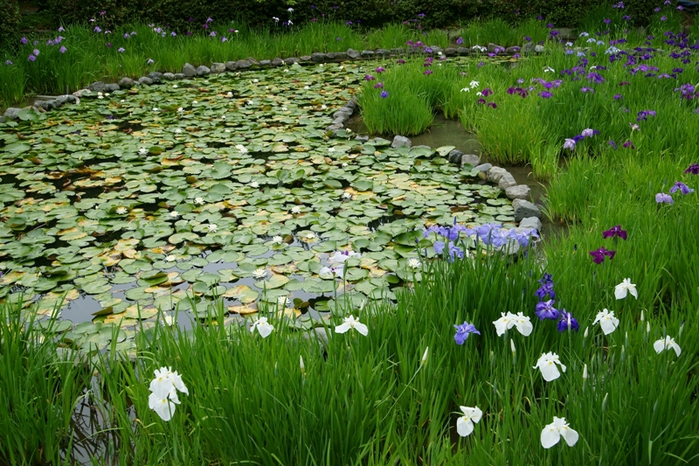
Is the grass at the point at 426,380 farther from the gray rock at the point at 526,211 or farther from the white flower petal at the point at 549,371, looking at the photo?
the gray rock at the point at 526,211

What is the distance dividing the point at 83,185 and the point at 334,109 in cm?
286

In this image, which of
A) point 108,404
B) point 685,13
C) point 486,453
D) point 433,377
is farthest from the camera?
point 685,13

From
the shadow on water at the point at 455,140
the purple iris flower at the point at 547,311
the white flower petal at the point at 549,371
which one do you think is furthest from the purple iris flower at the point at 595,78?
the white flower petal at the point at 549,371

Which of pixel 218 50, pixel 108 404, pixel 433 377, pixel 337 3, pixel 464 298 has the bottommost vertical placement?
pixel 108 404

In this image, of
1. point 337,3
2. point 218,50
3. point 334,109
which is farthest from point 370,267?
point 337,3

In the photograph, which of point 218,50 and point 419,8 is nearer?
A: point 218,50

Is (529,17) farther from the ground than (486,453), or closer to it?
farther from the ground

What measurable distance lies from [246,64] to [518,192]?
5.60 meters

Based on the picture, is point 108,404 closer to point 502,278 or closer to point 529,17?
point 502,278

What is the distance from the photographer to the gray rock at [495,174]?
177 inches

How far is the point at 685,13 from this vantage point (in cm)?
980

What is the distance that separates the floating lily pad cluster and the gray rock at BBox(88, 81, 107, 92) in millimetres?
880

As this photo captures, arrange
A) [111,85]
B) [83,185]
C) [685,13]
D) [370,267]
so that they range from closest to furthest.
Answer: [370,267] < [83,185] < [111,85] < [685,13]

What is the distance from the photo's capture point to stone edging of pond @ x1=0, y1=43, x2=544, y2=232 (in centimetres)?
411
